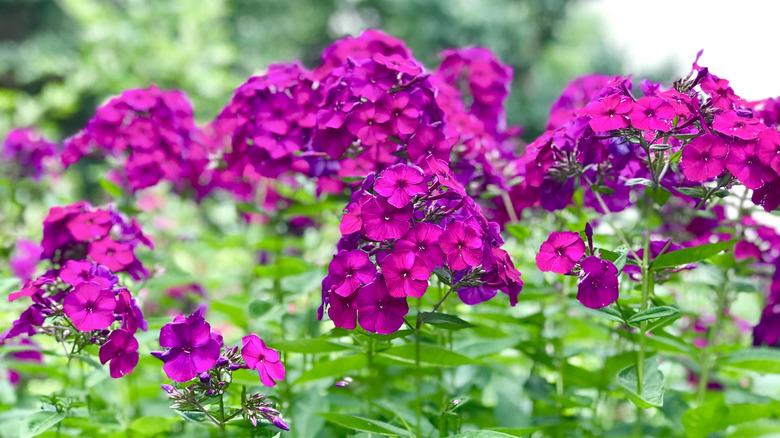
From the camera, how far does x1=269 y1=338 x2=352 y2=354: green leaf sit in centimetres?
171

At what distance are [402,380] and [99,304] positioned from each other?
1.46m

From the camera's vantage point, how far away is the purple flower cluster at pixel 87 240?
1.98m

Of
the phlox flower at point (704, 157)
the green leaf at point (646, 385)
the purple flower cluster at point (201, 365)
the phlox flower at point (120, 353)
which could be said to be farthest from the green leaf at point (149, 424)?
the phlox flower at point (704, 157)

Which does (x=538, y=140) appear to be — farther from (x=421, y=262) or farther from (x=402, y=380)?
(x=402, y=380)

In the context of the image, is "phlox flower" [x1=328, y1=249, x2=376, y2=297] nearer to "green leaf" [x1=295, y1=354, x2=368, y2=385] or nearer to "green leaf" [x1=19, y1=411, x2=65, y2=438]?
"green leaf" [x1=295, y1=354, x2=368, y2=385]

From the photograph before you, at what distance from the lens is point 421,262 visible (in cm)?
140

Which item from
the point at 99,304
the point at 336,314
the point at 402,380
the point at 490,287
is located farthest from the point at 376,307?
the point at 402,380

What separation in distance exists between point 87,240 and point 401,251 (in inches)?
47.1

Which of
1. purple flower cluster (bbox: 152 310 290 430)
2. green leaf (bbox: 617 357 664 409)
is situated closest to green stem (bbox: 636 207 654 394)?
green leaf (bbox: 617 357 664 409)

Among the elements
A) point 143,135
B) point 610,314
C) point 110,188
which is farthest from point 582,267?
point 110,188

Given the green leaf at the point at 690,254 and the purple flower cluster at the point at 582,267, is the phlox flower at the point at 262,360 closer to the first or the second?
the purple flower cluster at the point at 582,267

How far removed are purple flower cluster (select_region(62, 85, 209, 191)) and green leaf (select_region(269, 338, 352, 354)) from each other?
111cm

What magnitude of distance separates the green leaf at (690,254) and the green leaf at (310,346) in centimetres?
83

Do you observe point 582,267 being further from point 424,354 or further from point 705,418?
point 705,418
